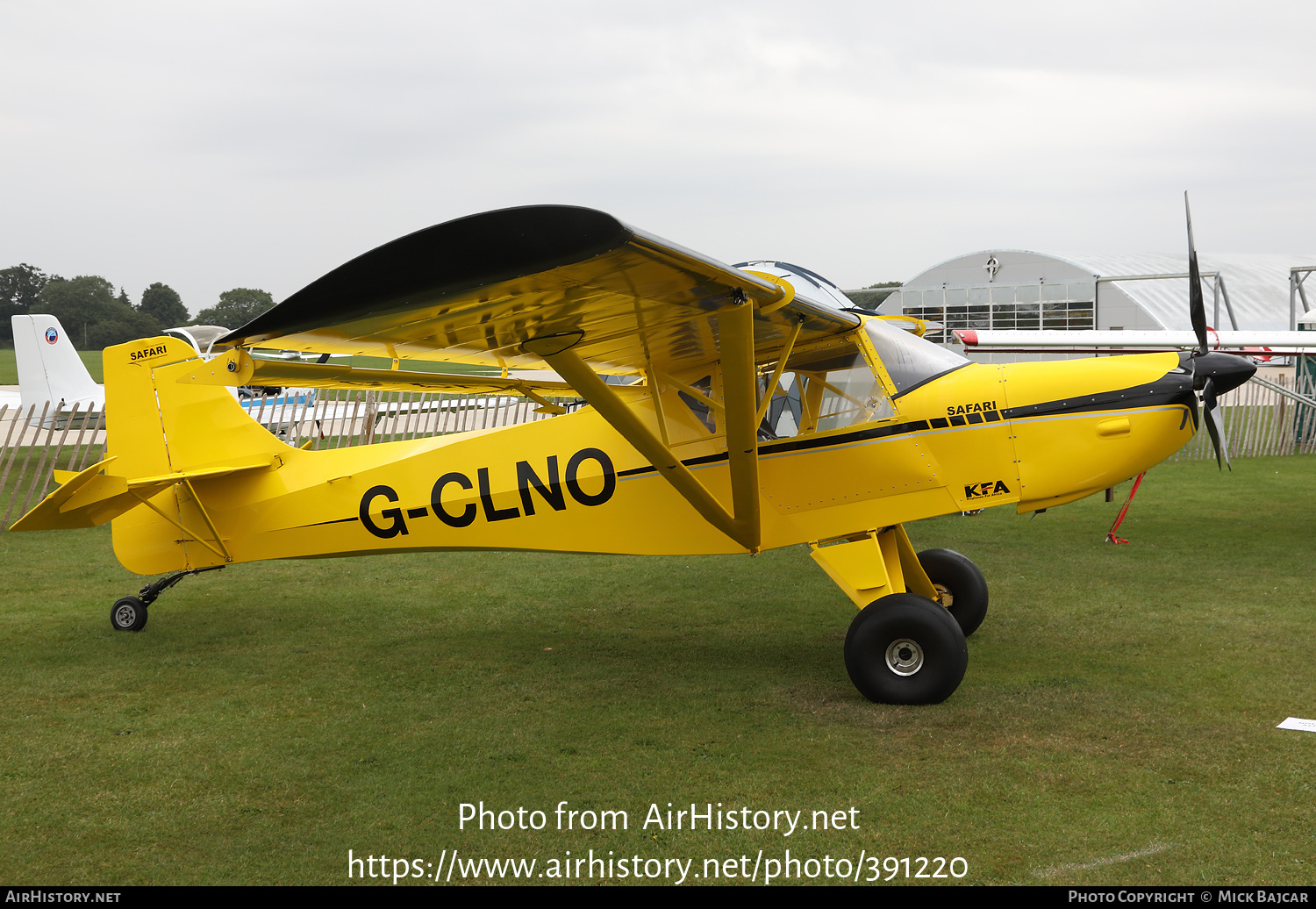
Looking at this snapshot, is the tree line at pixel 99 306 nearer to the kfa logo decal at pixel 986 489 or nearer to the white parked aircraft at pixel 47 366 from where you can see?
the white parked aircraft at pixel 47 366

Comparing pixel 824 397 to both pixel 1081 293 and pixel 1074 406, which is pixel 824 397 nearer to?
pixel 1074 406

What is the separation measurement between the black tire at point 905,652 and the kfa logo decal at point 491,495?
73.7 inches

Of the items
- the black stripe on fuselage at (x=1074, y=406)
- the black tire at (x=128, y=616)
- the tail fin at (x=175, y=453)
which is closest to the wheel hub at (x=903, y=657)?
the black stripe on fuselage at (x=1074, y=406)

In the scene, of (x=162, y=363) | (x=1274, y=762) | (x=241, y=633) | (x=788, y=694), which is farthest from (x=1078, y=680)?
(x=162, y=363)

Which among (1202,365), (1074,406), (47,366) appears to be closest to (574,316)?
(1074,406)

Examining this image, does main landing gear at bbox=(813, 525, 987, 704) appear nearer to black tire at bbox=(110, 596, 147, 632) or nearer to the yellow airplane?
the yellow airplane

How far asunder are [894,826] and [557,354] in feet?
8.23

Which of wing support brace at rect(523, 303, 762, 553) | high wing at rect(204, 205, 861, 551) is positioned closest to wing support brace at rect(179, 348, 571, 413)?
high wing at rect(204, 205, 861, 551)

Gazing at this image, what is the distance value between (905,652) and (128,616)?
5850 mm

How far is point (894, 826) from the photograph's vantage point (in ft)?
12.5

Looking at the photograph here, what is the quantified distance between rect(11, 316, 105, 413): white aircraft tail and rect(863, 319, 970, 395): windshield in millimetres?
20591

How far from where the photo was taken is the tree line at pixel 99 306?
68000mm

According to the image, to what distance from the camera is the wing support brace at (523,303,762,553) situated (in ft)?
14.1

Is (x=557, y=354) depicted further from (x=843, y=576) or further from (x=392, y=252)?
(x=843, y=576)
